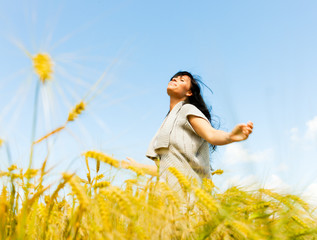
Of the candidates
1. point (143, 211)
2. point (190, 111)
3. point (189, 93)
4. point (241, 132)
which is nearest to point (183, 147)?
point (190, 111)

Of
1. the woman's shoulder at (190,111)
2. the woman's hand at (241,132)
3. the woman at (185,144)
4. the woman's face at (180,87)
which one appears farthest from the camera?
the woman's face at (180,87)

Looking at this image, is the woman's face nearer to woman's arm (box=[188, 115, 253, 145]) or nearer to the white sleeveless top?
the white sleeveless top

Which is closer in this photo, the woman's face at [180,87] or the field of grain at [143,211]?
the field of grain at [143,211]

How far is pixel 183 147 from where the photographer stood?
2264 mm

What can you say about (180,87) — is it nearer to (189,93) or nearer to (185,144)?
(189,93)

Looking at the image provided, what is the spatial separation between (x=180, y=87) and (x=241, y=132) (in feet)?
3.71

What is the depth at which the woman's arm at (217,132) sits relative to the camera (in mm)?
1586

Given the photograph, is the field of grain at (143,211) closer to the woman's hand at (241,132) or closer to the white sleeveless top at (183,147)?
the woman's hand at (241,132)

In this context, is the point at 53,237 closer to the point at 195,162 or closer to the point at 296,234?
the point at 296,234

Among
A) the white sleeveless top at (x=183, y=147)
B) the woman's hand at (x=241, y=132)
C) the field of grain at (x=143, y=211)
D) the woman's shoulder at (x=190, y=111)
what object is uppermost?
the woman's shoulder at (x=190, y=111)

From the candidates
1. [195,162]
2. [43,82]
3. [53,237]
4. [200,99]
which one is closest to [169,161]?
[195,162]

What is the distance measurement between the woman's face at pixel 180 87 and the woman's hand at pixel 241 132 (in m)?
1.03

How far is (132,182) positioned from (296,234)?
0.51m

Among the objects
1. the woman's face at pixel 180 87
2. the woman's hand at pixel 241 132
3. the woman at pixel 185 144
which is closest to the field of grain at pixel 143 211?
the woman's hand at pixel 241 132
